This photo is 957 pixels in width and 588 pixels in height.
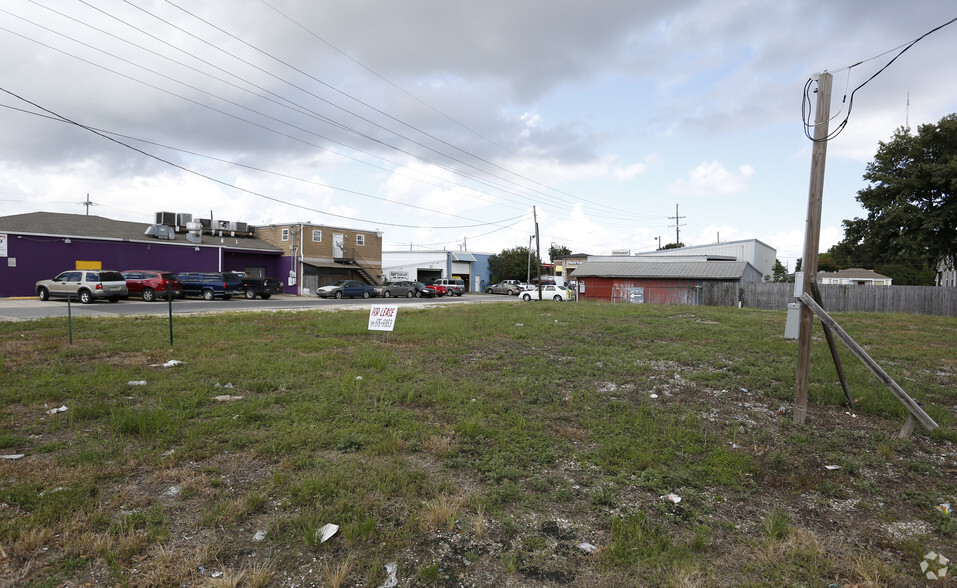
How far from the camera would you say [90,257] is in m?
32.6

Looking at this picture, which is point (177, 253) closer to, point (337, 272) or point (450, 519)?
point (337, 272)

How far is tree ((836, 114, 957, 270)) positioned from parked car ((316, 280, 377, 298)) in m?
34.4

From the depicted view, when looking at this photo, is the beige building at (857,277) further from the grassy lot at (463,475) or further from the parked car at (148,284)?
the parked car at (148,284)

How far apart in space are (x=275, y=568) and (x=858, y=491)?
4613 mm

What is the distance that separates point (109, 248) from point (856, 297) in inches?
1897

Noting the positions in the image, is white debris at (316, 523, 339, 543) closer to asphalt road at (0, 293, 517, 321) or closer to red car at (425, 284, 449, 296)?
asphalt road at (0, 293, 517, 321)

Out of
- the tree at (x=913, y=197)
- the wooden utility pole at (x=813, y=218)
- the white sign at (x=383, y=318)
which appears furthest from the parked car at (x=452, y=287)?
the wooden utility pole at (x=813, y=218)

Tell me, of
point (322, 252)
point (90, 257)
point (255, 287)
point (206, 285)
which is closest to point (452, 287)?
point (322, 252)

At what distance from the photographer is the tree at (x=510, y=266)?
70.8 m

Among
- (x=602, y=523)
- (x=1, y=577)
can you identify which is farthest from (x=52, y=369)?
(x=602, y=523)

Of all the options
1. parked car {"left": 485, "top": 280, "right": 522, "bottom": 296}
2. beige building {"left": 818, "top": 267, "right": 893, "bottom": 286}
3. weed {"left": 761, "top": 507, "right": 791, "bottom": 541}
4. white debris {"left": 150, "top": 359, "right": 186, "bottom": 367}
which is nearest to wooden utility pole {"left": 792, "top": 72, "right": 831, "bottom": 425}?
weed {"left": 761, "top": 507, "right": 791, "bottom": 541}

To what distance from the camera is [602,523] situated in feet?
11.6

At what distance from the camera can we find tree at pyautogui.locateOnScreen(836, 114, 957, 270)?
26.4m

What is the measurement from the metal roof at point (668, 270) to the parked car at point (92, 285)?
32055 millimetres
